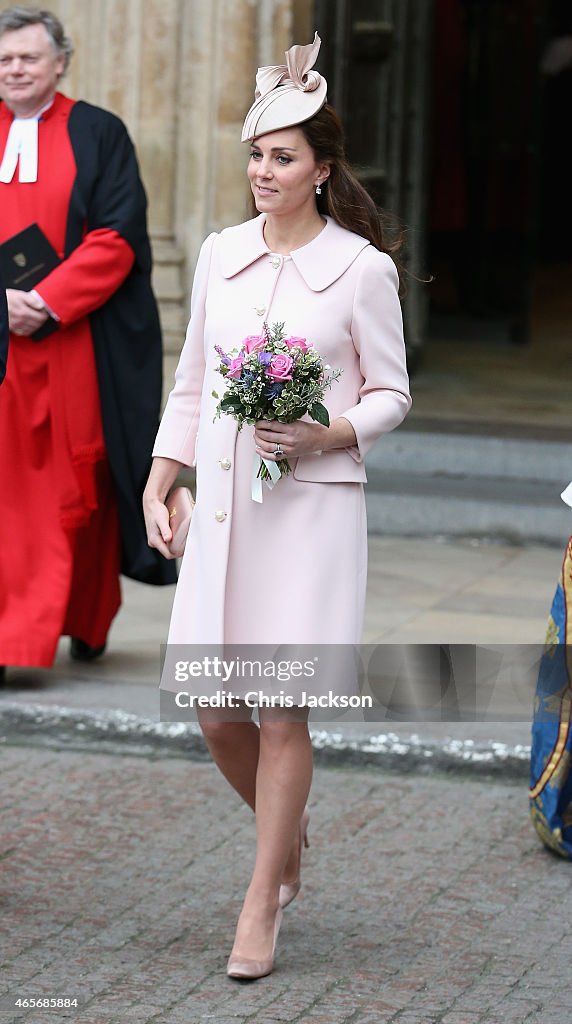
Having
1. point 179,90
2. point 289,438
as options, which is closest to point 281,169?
point 289,438

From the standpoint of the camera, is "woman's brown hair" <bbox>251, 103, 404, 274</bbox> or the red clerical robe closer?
"woman's brown hair" <bbox>251, 103, 404, 274</bbox>

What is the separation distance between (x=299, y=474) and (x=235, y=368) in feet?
0.97

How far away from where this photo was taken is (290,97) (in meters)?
3.83

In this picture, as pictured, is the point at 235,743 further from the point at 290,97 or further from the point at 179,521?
the point at 290,97

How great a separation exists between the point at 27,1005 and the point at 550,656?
1612 millimetres

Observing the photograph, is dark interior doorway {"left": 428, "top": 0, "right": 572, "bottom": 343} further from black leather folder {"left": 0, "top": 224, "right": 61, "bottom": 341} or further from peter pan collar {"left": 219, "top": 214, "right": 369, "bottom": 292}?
peter pan collar {"left": 219, "top": 214, "right": 369, "bottom": 292}

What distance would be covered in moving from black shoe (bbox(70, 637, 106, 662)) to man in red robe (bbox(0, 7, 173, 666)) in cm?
28

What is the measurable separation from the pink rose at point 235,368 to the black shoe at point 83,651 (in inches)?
105

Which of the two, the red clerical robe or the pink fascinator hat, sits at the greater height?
the pink fascinator hat

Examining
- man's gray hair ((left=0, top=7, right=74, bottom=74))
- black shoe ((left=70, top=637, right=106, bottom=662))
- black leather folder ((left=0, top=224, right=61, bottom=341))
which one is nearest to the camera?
man's gray hair ((left=0, top=7, right=74, bottom=74))

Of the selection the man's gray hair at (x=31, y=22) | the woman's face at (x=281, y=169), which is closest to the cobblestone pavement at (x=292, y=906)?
the woman's face at (x=281, y=169)

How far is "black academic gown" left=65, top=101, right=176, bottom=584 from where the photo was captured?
5.85 meters

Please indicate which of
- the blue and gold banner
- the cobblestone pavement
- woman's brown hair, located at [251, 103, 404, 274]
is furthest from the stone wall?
woman's brown hair, located at [251, 103, 404, 274]

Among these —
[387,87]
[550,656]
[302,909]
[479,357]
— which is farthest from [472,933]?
[479,357]
